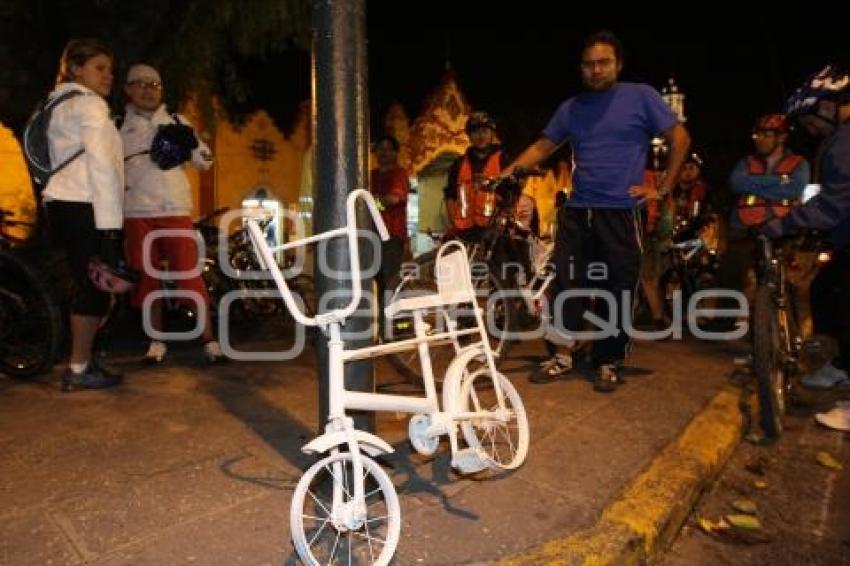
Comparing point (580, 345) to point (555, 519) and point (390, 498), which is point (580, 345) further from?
point (390, 498)

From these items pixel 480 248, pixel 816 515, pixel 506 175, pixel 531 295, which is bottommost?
pixel 816 515

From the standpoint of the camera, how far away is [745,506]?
3256 mm

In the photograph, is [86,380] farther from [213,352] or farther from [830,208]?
[830,208]

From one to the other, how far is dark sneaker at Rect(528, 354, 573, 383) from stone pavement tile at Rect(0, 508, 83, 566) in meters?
3.17

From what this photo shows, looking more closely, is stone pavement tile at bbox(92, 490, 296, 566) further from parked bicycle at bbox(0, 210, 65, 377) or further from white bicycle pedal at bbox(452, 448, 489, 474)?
parked bicycle at bbox(0, 210, 65, 377)

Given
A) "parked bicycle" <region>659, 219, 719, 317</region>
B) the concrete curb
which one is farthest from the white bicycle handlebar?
"parked bicycle" <region>659, 219, 719, 317</region>

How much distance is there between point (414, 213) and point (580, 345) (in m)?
15.8

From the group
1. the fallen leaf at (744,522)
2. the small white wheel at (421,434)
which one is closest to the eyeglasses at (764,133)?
the fallen leaf at (744,522)

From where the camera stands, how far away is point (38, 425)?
3625 mm

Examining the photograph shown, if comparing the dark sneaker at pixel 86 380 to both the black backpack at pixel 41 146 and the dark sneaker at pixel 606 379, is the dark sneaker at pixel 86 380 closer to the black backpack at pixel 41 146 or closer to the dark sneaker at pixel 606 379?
the black backpack at pixel 41 146

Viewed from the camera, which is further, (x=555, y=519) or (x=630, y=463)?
(x=630, y=463)

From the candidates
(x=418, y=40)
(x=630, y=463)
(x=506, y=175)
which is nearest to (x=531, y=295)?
(x=506, y=175)

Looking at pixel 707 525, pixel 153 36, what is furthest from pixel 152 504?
pixel 153 36

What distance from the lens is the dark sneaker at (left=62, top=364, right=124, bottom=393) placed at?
14.0 ft
